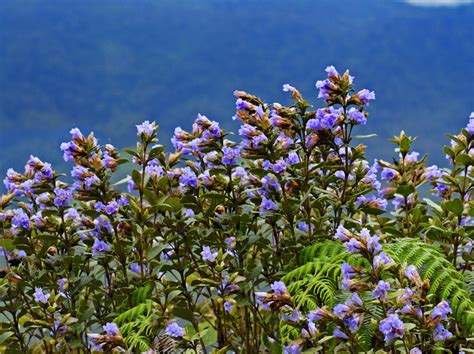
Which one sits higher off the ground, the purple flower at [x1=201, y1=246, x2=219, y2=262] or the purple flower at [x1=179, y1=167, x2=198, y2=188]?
the purple flower at [x1=179, y1=167, x2=198, y2=188]

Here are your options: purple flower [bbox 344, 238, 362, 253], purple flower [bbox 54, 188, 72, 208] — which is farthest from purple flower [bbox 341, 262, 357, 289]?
purple flower [bbox 54, 188, 72, 208]

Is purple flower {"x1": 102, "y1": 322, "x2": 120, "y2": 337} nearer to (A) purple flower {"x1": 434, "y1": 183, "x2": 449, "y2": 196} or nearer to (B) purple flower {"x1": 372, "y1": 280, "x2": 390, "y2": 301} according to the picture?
(B) purple flower {"x1": 372, "y1": 280, "x2": 390, "y2": 301}

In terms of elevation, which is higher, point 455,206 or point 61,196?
point 61,196

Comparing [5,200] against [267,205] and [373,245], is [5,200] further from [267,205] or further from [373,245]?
[373,245]

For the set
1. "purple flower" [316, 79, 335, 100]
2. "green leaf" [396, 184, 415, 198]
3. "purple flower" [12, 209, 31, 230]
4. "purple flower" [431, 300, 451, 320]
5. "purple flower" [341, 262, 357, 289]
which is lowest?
"purple flower" [431, 300, 451, 320]

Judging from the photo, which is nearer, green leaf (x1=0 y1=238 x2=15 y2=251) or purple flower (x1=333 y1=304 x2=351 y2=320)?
purple flower (x1=333 y1=304 x2=351 y2=320)

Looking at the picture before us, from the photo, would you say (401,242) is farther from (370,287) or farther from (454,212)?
(370,287)

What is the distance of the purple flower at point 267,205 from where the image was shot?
9.62 feet

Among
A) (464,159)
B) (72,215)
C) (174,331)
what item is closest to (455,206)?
(464,159)

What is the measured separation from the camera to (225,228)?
3.07m

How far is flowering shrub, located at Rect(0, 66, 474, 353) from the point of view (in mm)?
2732

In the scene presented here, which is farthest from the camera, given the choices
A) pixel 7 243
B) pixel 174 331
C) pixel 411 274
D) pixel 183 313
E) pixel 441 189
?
pixel 441 189

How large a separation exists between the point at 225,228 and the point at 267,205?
22 cm

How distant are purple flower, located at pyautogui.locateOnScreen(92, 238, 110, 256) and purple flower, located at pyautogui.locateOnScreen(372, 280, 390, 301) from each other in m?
1.28
